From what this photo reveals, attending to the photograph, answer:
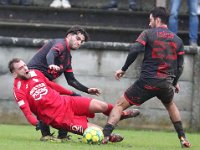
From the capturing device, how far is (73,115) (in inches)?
444

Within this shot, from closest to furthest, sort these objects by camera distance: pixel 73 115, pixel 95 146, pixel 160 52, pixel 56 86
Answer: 1. pixel 95 146
2. pixel 160 52
3. pixel 73 115
4. pixel 56 86

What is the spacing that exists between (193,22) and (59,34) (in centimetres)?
325

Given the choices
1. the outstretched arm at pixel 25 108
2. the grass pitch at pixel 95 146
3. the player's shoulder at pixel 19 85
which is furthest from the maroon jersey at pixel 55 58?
the grass pitch at pixel 95 146

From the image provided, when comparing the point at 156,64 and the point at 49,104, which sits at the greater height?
the point at 156,64

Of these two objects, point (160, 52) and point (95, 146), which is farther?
point (160, 52)

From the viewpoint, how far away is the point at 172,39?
11.0 metres

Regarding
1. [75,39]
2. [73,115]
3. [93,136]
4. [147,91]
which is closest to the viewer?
[93,136]

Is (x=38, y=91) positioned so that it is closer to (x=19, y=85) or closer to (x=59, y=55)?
(x=19, y=85)

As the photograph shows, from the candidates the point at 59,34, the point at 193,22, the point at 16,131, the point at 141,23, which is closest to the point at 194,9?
the point at 193,22

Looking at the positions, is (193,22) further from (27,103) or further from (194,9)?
(27,103)

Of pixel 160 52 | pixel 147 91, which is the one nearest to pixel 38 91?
pixel 147 91

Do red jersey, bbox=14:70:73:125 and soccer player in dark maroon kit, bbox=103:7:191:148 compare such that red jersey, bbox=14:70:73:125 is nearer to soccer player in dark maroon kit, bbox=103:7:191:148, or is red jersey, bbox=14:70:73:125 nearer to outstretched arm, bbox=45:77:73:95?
outstretched arm, bbox=45:77:73:95

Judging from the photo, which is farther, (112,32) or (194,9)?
(112,32)

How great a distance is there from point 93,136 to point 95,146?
0.38 meters
